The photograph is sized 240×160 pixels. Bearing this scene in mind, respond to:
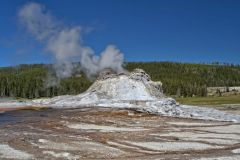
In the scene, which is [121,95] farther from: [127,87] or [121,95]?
[127,87]

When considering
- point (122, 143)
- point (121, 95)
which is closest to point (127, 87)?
point (121, 95)

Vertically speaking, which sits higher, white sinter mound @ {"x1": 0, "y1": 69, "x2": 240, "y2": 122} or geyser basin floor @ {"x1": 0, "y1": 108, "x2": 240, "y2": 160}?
white sinter mound @ {"x1": 0, "y1": 69, "x2": 240, "y2": 122}

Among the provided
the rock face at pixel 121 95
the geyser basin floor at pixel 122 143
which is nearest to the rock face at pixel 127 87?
the rock face at pixel 121 95

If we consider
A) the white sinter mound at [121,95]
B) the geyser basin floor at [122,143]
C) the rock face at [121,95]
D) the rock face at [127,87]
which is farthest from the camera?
the rock face at [127,87]

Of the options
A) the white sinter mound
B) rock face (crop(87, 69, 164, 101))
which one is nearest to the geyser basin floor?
the white sinter mound

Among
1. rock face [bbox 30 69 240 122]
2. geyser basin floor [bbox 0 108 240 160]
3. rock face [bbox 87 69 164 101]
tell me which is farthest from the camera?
rock face [bbox 87 69 164 101]

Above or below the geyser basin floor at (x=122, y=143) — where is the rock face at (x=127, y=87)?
above

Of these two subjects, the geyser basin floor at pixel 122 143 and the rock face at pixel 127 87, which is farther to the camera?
the rock face at pixel 127 87

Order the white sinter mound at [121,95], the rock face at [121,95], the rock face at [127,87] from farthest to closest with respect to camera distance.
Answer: the rock face at [127,87] < the white sinter mound at [121,95] < the rock face at [121,95]

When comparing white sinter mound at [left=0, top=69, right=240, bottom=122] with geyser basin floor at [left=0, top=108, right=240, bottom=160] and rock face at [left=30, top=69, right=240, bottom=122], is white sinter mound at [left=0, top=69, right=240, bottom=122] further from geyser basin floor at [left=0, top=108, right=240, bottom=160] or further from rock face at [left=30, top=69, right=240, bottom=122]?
geyser basin floor at [left=0, top=108, right=240, bottom=160]

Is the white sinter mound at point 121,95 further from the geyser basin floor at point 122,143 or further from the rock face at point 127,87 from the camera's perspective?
the geyser basin floor at point 122,143

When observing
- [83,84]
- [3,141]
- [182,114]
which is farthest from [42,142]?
[83,84]

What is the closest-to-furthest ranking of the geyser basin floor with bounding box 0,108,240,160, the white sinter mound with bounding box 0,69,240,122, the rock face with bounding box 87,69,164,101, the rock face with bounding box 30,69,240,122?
the geyser basin floor with bounding box 0,108,240,160 < the rock face with bounding box 30,69,240,122 < the white sinter mound with bounding box 0,69,240,122 < the rock face with bounding box 87,69,164,101

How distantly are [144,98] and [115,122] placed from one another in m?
22.9
